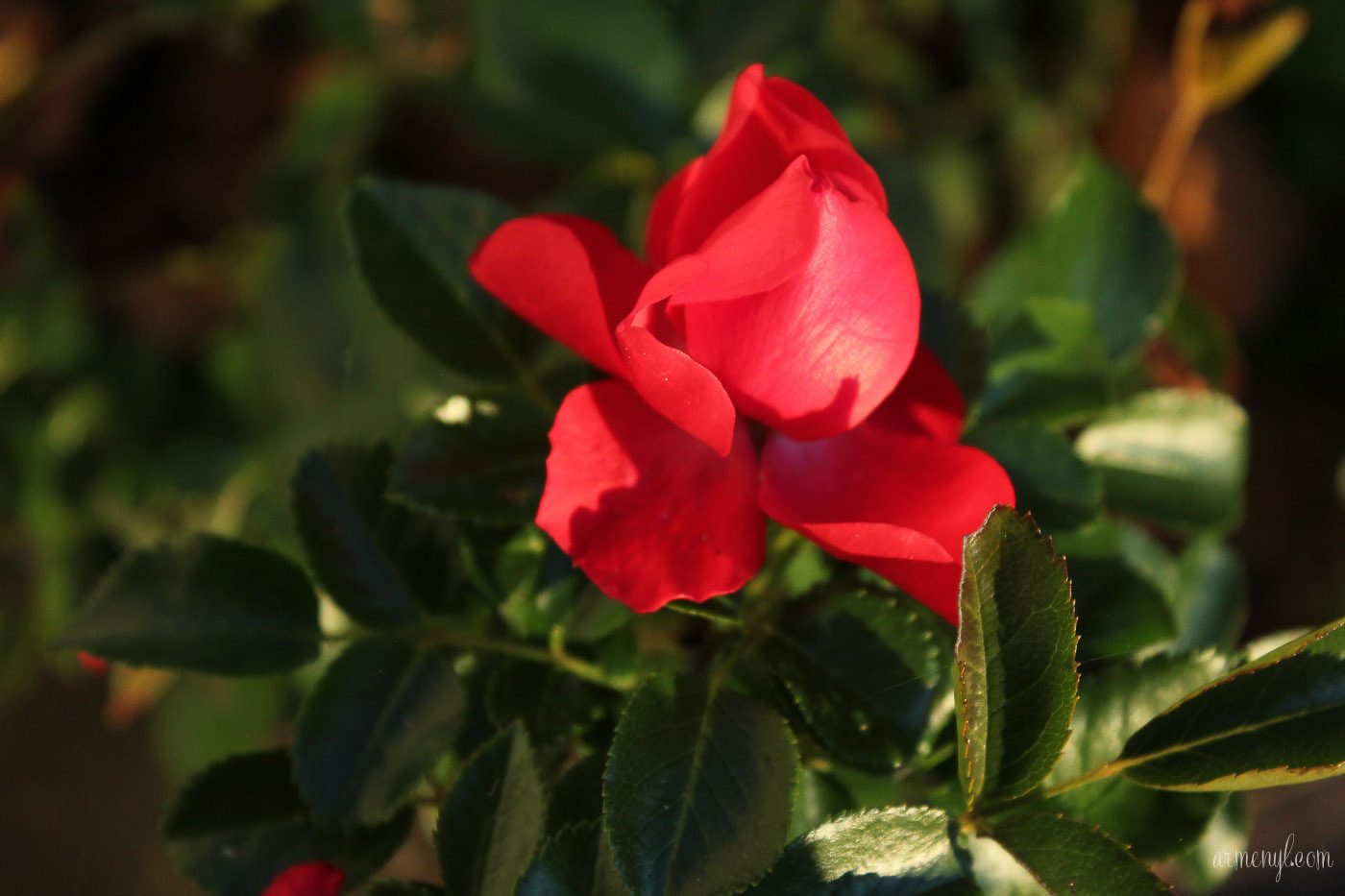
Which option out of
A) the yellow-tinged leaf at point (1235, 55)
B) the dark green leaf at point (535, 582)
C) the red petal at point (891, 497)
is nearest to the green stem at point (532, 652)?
the dark green leaf at point (535, 582)

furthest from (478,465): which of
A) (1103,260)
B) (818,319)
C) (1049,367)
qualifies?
(1103,260)

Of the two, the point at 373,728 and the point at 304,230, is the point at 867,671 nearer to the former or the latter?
the point at 373,728

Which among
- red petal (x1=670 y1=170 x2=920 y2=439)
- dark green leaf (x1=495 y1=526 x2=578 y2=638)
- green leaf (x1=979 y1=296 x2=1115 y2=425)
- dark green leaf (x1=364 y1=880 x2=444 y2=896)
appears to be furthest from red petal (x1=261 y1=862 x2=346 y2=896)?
green leaf (x1=979 y1=296 x2=1115 y2=425)

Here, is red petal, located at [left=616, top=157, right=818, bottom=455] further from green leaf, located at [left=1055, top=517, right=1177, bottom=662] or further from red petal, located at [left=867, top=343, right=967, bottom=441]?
green leaf, located at [left=1055, top=517, right=1177, bottom=662]

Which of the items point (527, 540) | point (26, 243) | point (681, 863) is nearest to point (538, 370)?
point (527, 540)

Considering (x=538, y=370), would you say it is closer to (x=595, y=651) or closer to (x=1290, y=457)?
(x=595, y=651)
